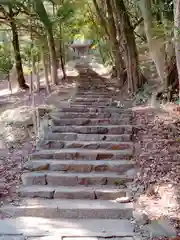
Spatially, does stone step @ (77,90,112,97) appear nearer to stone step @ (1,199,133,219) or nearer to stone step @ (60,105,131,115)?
stone step @ (60,105,131,115)

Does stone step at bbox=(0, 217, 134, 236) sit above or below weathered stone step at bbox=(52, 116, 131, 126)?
below

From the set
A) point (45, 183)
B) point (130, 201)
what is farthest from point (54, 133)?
point (130, 201)

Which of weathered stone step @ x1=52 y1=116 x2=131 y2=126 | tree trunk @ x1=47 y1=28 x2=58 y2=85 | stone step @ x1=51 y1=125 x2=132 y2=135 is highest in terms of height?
tree trunk @ x1=47 y1=28 x2=58 y2=85

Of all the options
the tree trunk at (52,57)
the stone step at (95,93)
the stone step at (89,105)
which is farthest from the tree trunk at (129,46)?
the tree trunk at (52,57)

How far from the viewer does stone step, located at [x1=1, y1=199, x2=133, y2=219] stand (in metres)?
4.37

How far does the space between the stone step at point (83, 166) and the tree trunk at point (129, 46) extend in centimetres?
454

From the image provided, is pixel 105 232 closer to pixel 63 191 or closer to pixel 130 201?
pixel 130 201

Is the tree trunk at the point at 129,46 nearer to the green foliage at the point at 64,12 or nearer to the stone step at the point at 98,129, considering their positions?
the green foliage at the point at 64,12

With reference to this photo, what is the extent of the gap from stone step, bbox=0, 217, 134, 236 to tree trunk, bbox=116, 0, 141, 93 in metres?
5.95

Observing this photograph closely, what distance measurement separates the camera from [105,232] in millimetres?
3922

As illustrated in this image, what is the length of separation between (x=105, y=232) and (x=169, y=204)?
85cm

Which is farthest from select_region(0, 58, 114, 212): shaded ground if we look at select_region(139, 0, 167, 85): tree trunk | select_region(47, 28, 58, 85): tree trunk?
select_region(139, 0, 167, 85): tree trunk

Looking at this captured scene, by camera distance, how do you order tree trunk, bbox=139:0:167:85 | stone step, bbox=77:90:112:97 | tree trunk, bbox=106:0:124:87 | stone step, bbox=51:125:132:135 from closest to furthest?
stone step, bbox=51:125:132:135 → tree trunk, bbox=139:0:167:85 → stone step, bbox=77:90:112:97 → tree trunk, bbox=106:0:124:87

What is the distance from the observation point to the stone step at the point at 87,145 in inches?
238
